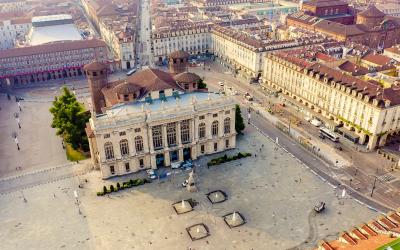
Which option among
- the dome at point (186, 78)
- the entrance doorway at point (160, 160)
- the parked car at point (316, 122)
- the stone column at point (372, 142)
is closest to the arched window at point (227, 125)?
the dome at point (186, 78)

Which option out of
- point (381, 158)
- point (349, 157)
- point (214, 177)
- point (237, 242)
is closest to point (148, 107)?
point (214, 177)

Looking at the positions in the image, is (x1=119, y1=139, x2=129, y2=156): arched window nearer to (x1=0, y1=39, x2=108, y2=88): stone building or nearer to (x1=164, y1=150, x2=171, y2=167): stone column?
(x1=164, y1=150, x2=171, y2=167): stone column

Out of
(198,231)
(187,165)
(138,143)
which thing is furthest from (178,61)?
(198,231)

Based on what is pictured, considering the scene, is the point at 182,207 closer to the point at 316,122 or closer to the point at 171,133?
the point at 171,133

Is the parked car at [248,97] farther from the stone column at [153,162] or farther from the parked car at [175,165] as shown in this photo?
the stone column at [153,162]

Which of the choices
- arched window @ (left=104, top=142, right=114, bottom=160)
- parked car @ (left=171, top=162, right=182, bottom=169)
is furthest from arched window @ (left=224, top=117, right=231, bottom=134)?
arched window @ (left=104, top=142, right=114, bottom=160)

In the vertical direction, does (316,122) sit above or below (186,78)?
below

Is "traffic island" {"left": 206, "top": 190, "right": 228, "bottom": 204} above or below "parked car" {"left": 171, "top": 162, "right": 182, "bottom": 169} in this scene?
below
